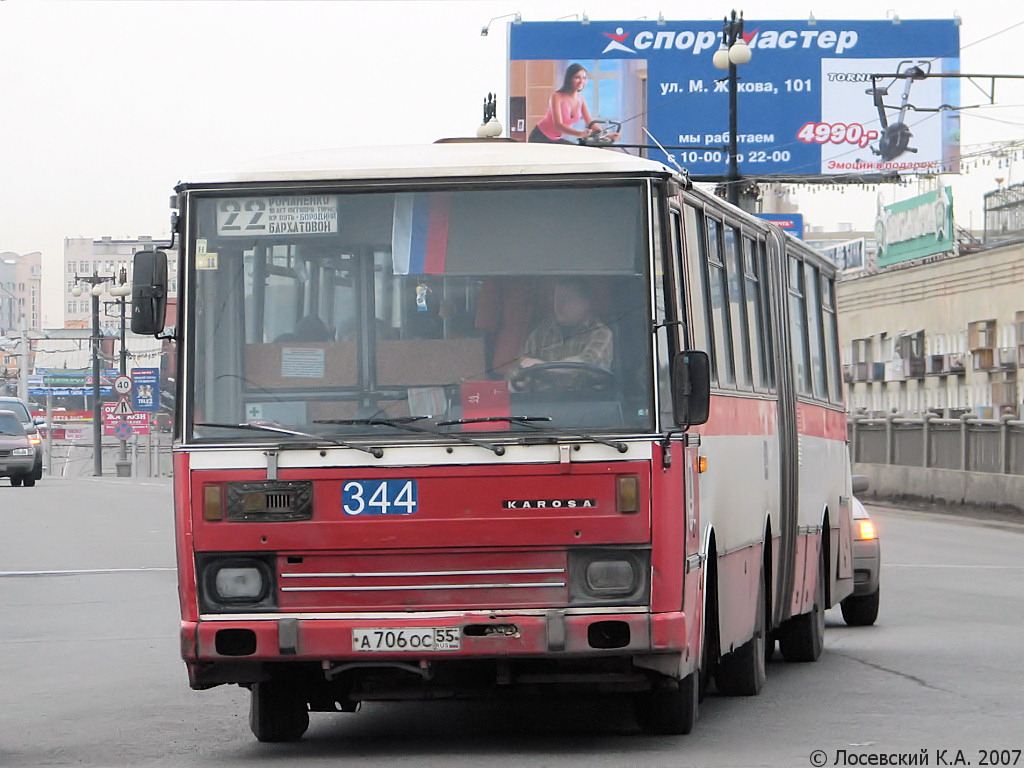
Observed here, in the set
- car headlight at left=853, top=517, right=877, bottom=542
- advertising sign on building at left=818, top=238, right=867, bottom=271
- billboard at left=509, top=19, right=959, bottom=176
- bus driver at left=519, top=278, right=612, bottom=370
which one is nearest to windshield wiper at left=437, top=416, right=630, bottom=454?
bus driver at left=519, top=278, right=612, bottom=370

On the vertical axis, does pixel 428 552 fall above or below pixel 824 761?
above

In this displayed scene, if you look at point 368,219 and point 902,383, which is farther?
point 902,383

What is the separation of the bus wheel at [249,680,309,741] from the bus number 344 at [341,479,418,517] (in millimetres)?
1229

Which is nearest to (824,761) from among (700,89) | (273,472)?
(273,472)

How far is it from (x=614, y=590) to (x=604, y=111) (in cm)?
4271

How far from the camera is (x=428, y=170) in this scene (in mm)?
8641

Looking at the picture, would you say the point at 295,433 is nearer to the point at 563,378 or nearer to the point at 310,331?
the point at 310,331

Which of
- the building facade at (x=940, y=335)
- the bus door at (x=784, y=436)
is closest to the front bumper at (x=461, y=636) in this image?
the bus door at (x=784, y=436)

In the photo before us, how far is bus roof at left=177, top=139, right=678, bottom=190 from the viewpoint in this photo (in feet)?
28.2

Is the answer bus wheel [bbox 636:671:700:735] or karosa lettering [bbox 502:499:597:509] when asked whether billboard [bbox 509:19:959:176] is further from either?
karosa lettering [bbox 502:499:597:509]

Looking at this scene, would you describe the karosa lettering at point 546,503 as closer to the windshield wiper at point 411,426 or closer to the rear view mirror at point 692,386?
the windshield wiper at point 411,426

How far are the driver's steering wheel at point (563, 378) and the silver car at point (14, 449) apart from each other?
41045 mm

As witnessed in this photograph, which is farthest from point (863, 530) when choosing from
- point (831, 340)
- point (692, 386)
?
point (692, 386)

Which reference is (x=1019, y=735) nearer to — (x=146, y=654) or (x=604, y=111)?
(x=146, y=654)
